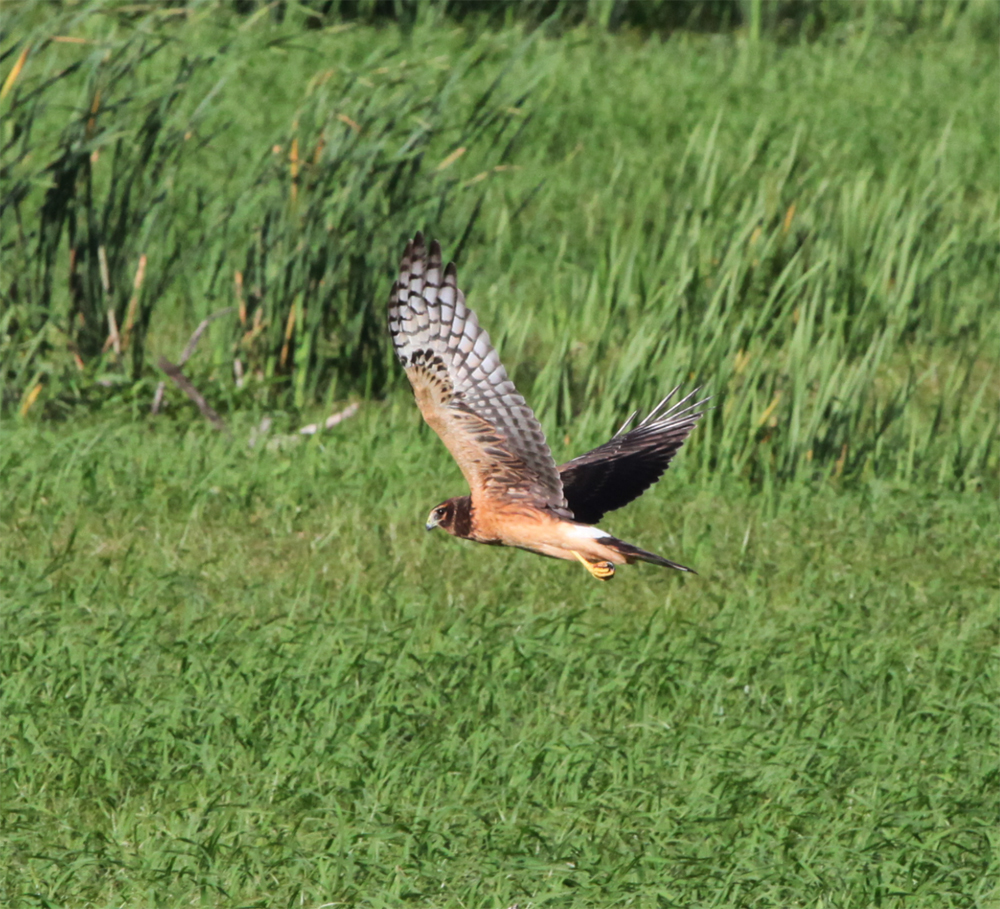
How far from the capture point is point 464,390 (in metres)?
4.12

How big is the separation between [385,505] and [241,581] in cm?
75

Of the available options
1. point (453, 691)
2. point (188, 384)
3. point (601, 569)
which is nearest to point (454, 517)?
point (601, 569)

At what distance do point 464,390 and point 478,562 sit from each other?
232cm

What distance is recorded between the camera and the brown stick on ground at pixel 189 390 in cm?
712

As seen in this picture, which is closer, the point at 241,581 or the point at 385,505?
the point at 241,581

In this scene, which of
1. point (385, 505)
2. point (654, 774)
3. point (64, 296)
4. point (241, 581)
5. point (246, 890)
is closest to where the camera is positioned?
point (246, 890)

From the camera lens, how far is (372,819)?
480 cm

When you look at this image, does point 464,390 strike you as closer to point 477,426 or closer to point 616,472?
point 477,426

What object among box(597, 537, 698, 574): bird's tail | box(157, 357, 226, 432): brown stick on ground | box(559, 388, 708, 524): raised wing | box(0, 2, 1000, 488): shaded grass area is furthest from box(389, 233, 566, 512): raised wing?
box(157, 357, 226, 432): brown stick on ground

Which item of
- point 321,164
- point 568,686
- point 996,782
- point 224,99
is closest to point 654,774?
point 568,686

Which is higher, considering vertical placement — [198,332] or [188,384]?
[198,332]

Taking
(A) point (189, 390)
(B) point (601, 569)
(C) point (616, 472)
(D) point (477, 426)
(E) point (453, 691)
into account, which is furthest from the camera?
(A) point (189, 390)

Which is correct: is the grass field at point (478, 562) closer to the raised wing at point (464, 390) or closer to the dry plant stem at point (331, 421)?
the dry plant stem at point (331, 421)

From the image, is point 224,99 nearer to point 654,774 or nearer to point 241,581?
point 241,581
